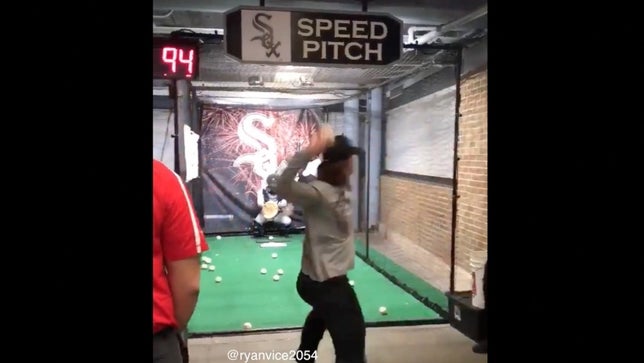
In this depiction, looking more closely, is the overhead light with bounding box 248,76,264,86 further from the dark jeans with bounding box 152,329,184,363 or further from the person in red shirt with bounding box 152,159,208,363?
the dark jeans with bounding box 152,329,184,363

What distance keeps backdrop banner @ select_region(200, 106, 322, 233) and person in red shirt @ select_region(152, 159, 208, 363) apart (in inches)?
65.7

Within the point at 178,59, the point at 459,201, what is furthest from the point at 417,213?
the point at 178,59

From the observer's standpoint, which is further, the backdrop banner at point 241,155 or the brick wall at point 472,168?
the brick wall at point 472,168

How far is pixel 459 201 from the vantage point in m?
4.07

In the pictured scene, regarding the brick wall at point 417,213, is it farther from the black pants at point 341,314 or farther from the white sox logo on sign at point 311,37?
the black pants at point 341,314

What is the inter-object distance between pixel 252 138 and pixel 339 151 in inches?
Answer: 72.8

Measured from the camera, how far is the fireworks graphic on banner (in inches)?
130

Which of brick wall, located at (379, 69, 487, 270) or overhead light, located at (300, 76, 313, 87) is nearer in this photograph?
overhead light, located at (300, 76, 313, 87)

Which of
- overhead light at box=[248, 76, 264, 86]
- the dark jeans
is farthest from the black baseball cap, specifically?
overhead light at box=[248, 76, 264, 86]

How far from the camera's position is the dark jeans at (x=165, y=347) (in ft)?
4.66

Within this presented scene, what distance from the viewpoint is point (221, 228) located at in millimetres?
6352

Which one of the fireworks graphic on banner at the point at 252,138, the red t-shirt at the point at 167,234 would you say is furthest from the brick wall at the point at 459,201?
the red t-shirt at the point at 167,234
